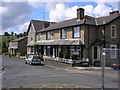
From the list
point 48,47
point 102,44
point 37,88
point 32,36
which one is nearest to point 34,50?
point 32,36

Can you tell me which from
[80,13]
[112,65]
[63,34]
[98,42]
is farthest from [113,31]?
[112,65]

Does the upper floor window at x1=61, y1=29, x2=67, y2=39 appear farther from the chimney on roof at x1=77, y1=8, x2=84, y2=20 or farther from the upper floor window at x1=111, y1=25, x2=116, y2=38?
the upper floor window at x1=111, y1=25, x2=116, y2=38

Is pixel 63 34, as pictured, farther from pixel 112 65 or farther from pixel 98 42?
pixel 112 65

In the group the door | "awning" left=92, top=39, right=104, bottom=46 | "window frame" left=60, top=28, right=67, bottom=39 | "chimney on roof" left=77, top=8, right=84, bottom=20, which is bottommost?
the door

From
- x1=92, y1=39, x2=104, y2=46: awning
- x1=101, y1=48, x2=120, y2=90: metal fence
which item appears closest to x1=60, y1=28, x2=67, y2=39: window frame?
x1=92, y1=39, x2=104, y2=46: awning

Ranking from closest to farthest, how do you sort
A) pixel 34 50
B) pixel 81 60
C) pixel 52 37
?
1. pixel 81 60
2. pixel 52 37
3. pixel 34 50

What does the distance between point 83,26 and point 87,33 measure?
4.48 ft

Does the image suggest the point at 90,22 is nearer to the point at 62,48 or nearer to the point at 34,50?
the point at 62,48

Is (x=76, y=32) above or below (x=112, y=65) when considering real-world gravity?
above

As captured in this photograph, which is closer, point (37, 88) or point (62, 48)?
point (37, 88)

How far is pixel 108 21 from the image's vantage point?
25.5m

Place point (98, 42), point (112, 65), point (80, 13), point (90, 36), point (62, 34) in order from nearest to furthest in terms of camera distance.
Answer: point (112, 65)
point (98, 42)
point (90, 36)
point (80, 13)
point (62, 34)

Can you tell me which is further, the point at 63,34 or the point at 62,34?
the point at 62,34

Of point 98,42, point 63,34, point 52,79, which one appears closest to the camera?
point 52,79
